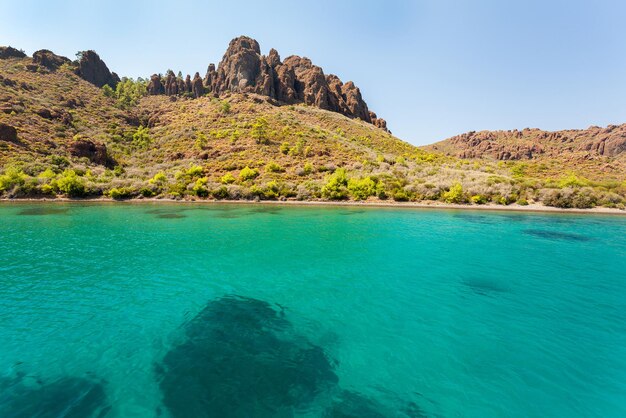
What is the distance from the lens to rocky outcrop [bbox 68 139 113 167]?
70312 mm

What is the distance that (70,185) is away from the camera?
53.6 m

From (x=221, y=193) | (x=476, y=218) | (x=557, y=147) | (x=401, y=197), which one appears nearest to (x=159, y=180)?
(x=221, y=193)

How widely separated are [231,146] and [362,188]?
4609cm

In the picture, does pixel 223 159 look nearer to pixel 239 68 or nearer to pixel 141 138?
pixel 141 138

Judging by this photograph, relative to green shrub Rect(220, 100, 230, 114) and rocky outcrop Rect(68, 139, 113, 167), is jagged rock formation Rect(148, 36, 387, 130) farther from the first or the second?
rocky outcrop Rect(68, 139, 113, 167)

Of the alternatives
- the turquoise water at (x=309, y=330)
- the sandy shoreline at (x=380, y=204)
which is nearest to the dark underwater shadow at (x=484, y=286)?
the turquoise water at (x=309, y=330)

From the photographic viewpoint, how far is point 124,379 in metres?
8.46

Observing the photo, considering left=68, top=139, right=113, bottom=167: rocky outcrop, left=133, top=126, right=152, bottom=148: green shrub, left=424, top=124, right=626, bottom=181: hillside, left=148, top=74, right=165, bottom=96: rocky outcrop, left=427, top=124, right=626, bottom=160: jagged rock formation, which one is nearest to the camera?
left=68, top=139, right=113, bottom=167: rocky outcrop

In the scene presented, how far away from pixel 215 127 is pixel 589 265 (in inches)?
3983

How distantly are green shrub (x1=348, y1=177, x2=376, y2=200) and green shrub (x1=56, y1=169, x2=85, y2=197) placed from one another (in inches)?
2157

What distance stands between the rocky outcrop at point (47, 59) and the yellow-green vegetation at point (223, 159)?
423 centimetres

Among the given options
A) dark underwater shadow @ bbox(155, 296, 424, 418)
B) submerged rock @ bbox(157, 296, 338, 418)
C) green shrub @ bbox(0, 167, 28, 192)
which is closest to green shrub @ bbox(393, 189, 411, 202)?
submerged rock @ bbox(157, 296, 338, 418)

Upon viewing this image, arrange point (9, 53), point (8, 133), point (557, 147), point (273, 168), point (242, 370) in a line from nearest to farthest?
point (242, 370) → point (8, 133) → point (273, 168) → point (9, 53) → point (557, 147)

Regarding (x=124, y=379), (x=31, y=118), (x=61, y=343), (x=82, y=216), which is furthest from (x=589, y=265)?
(x=31, y=118)
